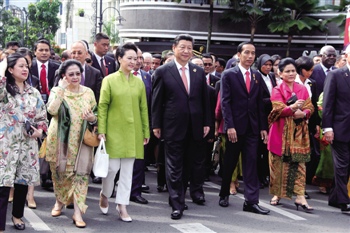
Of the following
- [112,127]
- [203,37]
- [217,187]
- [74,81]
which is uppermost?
[203,37]

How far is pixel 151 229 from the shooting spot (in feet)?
20.3

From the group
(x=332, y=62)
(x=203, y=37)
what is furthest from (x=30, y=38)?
(x=332, y=62)

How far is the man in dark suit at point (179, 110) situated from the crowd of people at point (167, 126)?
0.01 meters

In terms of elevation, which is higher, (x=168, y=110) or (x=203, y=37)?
(x=203, y=37)

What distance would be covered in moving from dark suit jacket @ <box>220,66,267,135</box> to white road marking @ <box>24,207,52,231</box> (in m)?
2.69

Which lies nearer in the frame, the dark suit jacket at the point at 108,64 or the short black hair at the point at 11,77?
the short black hair at the point at 11,77

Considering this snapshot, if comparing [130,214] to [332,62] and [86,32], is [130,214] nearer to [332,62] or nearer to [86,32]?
[332,62]

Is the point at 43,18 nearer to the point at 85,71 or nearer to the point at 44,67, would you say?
the point at 44,67

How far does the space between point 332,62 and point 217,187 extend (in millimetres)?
3115

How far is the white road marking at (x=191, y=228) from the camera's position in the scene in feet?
20.4

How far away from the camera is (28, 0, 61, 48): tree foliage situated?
55.8m

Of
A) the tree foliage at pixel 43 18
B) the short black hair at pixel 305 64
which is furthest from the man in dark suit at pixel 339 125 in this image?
the tree foliage at pixel 43 18

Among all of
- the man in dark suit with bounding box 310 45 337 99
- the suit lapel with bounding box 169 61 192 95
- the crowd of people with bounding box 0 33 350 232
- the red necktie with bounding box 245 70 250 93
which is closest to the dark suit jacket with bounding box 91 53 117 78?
the crowd of people with bounding box 0 33 350 232

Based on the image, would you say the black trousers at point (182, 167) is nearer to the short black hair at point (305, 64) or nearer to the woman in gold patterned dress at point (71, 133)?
the woman in gold patterned dress at point (71, 133)
